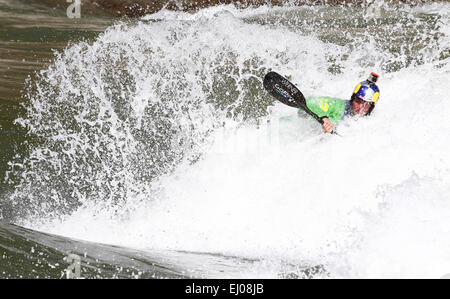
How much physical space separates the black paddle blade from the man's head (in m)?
0.57

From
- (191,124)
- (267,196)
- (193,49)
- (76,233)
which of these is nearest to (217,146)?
(191,124)

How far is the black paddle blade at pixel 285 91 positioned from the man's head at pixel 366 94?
22.6 inches

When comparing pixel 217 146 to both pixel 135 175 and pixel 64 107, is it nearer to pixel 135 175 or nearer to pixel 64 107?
pixel 135 175

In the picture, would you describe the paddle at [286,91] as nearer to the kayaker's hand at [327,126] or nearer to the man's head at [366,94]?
the kayaker's hand at [327,126]

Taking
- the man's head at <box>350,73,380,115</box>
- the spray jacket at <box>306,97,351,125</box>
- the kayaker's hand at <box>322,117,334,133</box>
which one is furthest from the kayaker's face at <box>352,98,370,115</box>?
the kayaker's hand at <box>322,117,334,133</box>

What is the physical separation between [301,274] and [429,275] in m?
1.02

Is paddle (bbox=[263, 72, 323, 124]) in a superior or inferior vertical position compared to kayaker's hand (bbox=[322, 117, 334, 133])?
superior

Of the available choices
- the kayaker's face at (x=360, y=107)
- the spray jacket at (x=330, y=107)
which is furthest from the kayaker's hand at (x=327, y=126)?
the kayaker's face at (x=360, y=107)

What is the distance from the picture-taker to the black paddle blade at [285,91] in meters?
5.32

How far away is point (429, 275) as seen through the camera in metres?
4.25

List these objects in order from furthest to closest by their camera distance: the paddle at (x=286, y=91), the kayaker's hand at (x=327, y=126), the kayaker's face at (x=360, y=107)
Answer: the kayaker's face at (x=360, y=107)
the paddle at (x=286, y=91)
the kayaker's hand at (x=327, y=126)

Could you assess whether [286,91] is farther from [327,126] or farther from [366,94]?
[366,94]

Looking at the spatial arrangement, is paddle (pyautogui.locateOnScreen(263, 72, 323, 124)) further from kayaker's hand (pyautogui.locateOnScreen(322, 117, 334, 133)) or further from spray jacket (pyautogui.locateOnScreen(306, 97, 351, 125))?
spray jacket (pyautogui.locateOnScreen(306, 97, 351, 125))

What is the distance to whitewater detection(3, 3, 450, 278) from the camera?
473 cm
